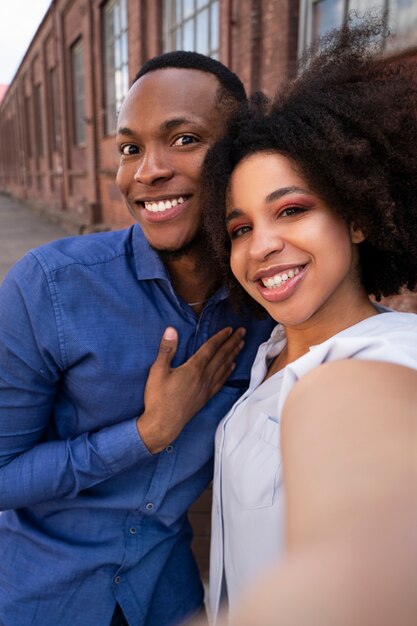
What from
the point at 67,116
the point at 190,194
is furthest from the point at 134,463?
the point at 67,116

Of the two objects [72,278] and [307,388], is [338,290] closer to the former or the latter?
[307,388]

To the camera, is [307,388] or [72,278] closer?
[307,388]

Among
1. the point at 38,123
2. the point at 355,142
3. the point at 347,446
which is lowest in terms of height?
the point at 347,446

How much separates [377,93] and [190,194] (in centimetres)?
60

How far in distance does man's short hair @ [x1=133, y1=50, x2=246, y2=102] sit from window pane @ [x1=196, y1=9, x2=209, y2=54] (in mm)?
5802

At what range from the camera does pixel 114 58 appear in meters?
10.5

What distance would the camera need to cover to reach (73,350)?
133 cm

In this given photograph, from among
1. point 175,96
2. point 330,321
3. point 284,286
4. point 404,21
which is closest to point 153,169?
point 175,96

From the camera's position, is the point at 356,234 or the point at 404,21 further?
the point at 404,21

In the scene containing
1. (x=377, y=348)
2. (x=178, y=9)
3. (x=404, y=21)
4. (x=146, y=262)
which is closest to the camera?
(x=377, y=348)

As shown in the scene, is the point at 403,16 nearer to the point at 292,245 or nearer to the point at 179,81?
the point at 179,81

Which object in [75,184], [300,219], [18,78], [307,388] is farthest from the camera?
[18,78]

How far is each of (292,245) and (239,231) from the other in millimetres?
205

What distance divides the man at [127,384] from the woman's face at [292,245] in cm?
32
